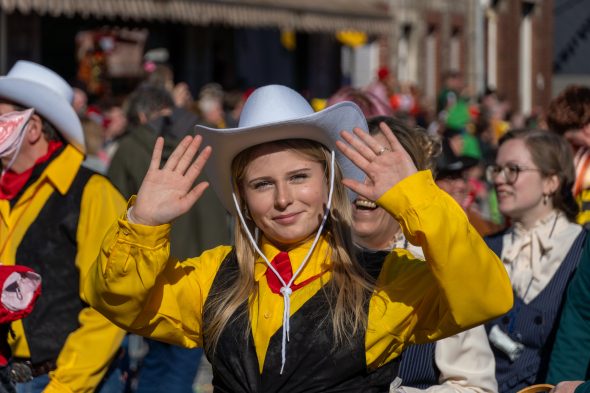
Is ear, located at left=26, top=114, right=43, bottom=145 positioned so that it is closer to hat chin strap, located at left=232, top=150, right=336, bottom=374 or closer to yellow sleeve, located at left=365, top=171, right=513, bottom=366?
hat chin strap, located at left=232, top=150, right=336, bottom=374

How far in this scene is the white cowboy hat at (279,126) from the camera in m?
3.50

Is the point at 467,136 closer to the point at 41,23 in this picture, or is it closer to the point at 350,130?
the point at 41,23

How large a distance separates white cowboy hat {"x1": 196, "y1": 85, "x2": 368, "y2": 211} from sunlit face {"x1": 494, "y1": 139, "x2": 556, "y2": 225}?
6.13 ft

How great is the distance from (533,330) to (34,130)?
2.14 m

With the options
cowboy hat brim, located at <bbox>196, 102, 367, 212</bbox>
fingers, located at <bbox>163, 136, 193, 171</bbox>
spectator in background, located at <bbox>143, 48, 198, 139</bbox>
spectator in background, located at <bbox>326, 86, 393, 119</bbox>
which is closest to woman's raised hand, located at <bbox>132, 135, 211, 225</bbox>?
Answer: fingers, located at <bbox>163, 136, 193, 171</bbox>

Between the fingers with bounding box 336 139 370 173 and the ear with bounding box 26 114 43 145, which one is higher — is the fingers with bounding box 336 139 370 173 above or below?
below

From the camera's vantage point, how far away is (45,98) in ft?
15.7

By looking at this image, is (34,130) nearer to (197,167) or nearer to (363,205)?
(363,205)

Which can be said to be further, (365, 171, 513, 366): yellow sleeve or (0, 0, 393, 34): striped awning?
(0, 0, 393, 34): striped awning

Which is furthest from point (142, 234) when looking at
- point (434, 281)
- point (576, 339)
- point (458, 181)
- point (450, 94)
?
point (450, 94)

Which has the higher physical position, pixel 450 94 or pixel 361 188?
pixel 450 94

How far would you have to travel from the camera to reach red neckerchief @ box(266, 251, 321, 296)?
11.6 ft

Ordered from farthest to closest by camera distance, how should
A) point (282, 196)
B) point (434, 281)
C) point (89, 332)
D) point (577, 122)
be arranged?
point (577, 122)
point (89, 332)
point (282, 196)
point (434, 281)

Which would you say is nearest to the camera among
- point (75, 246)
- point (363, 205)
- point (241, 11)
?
point (363, 205)
